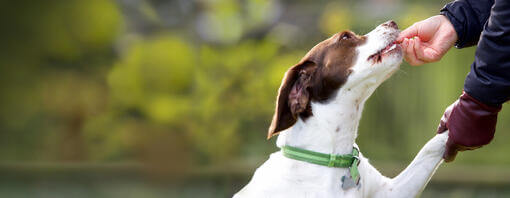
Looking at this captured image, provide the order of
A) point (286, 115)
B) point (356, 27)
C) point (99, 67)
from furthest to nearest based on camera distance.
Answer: point (99, 67), point (356, 27), point (286, 115)

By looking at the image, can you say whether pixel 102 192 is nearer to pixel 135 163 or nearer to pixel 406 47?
pixel 135 163

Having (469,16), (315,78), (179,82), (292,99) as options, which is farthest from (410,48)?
(179,82)

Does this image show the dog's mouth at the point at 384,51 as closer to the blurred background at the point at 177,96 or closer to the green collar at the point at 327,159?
the green collar at the point at 327,159

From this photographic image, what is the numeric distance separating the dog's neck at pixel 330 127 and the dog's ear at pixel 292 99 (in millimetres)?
62

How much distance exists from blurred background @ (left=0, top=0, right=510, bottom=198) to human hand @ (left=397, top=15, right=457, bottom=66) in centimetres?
334

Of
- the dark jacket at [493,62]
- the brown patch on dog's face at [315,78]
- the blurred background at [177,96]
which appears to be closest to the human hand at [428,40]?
the brown patch on dog's face at [315,78]

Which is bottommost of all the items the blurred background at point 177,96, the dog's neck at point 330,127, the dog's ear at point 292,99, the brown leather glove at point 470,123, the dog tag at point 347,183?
the dog tag at point 347,183

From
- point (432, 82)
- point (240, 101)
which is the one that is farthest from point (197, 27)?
point (432, 82)

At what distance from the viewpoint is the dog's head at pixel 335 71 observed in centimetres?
370

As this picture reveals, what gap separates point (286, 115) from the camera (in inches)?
146

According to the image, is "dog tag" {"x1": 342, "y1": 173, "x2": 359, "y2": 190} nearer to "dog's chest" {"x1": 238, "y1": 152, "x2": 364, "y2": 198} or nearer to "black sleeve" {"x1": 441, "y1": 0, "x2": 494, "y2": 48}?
"dog's chest" {"x1": 238, "y1": 152, "x2": 364, "y2": 198}

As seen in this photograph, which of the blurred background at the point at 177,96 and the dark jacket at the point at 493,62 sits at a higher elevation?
the blurred background at the point at 177,96

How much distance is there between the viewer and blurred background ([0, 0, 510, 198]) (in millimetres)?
7469

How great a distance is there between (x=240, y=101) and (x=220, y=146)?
50cm
